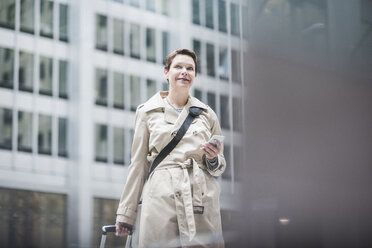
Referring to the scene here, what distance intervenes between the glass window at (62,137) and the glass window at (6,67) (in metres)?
1.22

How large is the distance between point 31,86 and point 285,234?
9.18m

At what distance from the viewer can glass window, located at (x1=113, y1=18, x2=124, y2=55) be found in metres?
11.0

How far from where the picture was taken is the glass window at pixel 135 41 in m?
11.3

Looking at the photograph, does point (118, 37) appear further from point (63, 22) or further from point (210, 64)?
point (210, 64)

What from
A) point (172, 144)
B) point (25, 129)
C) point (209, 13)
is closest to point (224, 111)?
point (209, 13)

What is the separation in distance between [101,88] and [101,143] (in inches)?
64.7

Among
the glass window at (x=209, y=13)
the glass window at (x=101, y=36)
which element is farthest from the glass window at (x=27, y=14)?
the glass window at (x=209, y=13)

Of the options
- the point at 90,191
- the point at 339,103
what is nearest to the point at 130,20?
the point at 90,191

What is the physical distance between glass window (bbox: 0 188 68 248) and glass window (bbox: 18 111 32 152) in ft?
6.09

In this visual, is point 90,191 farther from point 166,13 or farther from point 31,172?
point 166,13

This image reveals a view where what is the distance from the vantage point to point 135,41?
11602 millimetres

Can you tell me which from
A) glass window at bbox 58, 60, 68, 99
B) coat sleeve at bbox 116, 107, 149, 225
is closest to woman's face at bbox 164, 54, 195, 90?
coat sleeve at bbox 116, 107, 149, 225

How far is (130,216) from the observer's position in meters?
2.93

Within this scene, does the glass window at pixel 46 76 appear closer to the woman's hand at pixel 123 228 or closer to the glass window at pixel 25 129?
the glass window at pixel 25 129
